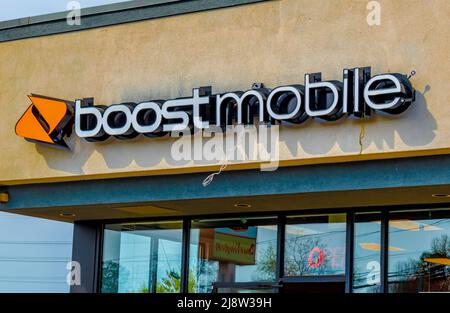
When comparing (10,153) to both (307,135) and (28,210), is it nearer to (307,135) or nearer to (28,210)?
(28,210)

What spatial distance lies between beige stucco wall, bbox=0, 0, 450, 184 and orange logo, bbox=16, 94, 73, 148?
220 mm

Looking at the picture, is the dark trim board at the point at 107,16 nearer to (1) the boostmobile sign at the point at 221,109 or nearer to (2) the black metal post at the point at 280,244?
(1) the boostmobile sign at the point at 221,109

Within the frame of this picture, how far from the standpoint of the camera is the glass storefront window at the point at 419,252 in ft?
39.5

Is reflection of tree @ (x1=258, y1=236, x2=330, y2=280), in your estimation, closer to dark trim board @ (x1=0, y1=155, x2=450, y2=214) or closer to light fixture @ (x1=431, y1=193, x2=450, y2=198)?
dark trim board @ (x1=0, y1=155, x2=450, y2=214)

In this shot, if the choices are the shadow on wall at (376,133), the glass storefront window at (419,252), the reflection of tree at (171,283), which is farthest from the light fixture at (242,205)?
the glass storefront window at (419,252)

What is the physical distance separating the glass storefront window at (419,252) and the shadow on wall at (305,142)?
6.77ft

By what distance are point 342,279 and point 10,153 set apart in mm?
5480

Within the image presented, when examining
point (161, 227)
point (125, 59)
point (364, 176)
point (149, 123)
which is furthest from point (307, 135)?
point (161, 227)

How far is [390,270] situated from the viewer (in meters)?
12.4

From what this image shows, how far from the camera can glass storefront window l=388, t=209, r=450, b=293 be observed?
12.0m

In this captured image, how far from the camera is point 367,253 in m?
12.7

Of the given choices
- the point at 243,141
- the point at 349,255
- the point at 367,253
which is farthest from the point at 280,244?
the point at 243,141
